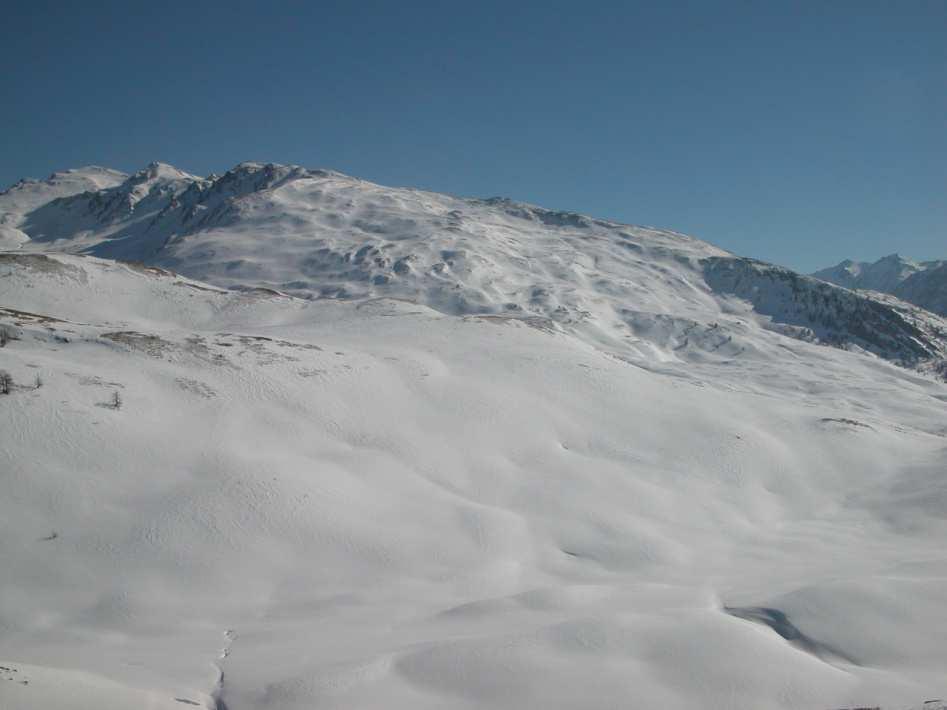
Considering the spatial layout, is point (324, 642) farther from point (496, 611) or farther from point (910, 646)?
point (910, 646)

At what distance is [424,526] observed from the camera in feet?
77.6

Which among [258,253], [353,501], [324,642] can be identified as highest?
[258,253]

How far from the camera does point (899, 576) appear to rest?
63.8 ft

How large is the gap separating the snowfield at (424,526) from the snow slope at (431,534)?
11 cm

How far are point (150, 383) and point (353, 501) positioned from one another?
12703 millimetres

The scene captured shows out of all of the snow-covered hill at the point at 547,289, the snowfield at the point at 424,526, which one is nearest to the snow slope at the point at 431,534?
the snowfield at the point at 424,526

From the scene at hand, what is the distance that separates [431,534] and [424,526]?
59 cm

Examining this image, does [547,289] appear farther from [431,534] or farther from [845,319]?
[431,534]

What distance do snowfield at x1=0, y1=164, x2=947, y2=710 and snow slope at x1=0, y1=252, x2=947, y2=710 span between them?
11 cm

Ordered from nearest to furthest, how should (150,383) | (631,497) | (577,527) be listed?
1. (577,527)
2. (150,383)
3. (631,497)

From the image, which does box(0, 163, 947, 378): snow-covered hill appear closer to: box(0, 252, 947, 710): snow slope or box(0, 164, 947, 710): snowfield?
box(0, 164, 947, 710): snowfield

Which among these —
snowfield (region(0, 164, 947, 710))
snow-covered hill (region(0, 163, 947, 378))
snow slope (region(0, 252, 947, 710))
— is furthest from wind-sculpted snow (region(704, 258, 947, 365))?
snow slope (region(0, 252, 947, 710))

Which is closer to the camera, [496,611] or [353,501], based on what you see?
[496,611]

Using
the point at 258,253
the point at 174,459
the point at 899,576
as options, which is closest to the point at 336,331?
the point at 174,459
